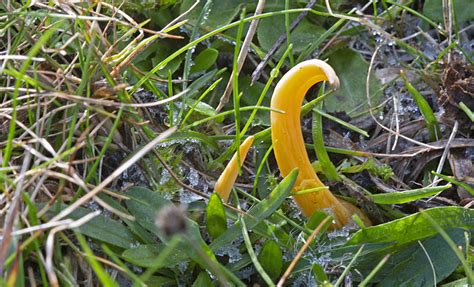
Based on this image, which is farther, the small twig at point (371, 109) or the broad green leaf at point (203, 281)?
the small twig at point (371, 109)

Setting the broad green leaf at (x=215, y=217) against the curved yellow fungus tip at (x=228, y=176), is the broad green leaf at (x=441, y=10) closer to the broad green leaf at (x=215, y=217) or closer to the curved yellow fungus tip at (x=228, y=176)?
the curved yellow fungus tip at (x=228, y=176)

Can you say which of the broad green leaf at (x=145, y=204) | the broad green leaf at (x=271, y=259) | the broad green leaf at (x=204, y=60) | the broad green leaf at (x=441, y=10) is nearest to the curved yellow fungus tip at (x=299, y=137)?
the broad green leaf at (x=271, y=259)

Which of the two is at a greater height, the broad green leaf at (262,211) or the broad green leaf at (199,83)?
the broad green leaf at (199,83)

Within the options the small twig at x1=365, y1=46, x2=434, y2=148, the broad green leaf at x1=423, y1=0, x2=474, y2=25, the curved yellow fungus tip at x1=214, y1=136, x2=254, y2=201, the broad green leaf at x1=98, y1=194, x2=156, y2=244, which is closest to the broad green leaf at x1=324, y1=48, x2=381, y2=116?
the small twig at x1=365, y1=46, x2=434, y2=148

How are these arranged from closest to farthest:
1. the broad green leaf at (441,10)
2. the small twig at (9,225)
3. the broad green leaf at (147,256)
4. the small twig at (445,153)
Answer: the small twig at (9,225) < the broad green leaf at (147,256) < the small twig at (445,153) < the broad green leaf at (441,10)

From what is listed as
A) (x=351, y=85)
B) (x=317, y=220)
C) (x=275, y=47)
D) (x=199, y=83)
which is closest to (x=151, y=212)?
(x=317, y=220)

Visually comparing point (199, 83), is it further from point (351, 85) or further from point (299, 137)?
point (351, 85)

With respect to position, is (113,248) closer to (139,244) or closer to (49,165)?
(139,244)
